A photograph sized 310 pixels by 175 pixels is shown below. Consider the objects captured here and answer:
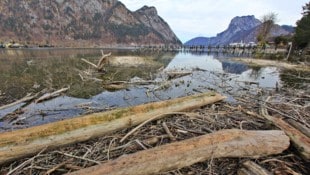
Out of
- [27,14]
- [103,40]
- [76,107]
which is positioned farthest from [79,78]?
[27,14]

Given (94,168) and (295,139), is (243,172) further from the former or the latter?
(94,168)

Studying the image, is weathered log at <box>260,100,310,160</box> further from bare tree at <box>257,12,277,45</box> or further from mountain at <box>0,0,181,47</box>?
mountain at <box>0,0,181,47</box>

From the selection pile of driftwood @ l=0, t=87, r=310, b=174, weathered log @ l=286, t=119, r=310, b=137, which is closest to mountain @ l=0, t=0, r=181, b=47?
pile of driftwood @ l=0, t=87, r=310, b=174

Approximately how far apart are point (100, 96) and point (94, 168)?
9041 millimetres

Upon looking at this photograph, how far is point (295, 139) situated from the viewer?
438 cm

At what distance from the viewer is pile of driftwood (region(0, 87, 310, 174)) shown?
12.1 ft

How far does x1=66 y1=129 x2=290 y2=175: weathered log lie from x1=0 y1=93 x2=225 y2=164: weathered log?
1.64 m

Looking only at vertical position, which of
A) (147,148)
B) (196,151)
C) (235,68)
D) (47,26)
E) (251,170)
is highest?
(47,26)

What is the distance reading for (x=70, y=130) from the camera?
189 inches

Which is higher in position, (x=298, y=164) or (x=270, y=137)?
(x=270, y=137)

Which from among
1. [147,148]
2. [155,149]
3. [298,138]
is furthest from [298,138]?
[147,148]

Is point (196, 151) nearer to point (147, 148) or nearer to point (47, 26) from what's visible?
point (147, 148)

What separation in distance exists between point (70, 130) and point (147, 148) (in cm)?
180

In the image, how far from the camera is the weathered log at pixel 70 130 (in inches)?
164
